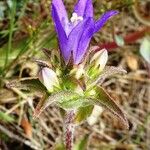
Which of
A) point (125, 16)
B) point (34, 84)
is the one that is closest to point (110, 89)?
point (125, 16)

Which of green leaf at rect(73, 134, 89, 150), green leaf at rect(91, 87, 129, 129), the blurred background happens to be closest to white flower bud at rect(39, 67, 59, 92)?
green leaf at rect(91, 87, 129, 129)

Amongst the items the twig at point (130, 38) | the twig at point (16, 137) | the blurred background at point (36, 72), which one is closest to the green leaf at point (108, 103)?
the blurred background at point (36, 72)

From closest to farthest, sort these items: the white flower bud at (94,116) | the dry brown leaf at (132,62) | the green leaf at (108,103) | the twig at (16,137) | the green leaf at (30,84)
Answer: the green leaf at (108,103), the green leaf at (30,84), the twig at (16,137), the white flower bud at (94,116), the dry brown leaf at (132,62)

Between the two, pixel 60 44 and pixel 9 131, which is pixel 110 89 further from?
pixel 60 44

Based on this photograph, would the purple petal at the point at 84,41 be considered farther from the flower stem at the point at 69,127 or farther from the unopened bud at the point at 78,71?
the flower stem at the point at 69,127

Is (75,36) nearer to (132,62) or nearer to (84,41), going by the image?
(84,41)

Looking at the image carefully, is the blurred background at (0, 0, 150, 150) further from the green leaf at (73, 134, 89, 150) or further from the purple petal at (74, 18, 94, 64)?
the purple petal at (74, 18, 94, 64)
